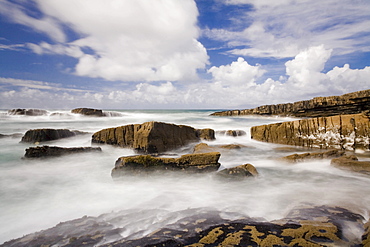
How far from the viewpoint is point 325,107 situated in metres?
22.8

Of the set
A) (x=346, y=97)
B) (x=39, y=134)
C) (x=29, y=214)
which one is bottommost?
(x=29, y=214)

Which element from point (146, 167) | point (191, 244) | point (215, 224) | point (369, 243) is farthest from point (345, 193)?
point (146, 167)

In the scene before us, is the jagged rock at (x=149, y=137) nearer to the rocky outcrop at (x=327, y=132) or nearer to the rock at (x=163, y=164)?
the rock at (x=163, y=164)

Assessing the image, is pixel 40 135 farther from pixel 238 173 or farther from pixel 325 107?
pixel 325 107

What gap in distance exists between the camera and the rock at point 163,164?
5047 millimetres

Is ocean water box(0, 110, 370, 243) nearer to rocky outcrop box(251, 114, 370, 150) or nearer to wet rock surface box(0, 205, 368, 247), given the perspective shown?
wet rock surface box(0, 205, 368, 247)

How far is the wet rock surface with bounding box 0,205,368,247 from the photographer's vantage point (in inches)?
88.5

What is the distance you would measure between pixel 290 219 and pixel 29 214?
4.31 metres

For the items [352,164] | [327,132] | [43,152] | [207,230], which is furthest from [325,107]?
[43,152]

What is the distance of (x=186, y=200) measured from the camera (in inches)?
155

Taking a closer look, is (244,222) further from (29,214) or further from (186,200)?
(29,214)

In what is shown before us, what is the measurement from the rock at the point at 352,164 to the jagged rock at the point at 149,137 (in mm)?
5224

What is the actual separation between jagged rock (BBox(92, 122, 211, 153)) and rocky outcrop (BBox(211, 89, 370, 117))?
1922 cm

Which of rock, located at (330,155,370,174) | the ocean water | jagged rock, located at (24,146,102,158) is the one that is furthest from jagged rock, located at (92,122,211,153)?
rock, located at (330,155,370,174)
